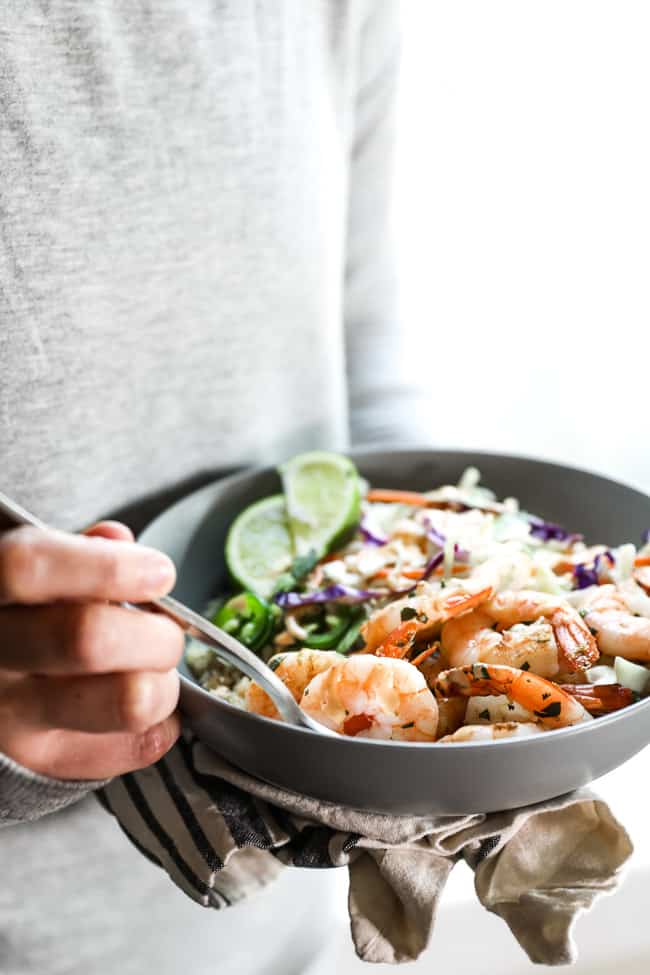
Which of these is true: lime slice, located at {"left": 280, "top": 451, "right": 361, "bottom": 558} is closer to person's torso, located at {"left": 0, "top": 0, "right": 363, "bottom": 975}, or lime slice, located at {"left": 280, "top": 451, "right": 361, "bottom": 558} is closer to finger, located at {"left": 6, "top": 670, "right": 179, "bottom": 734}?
person's torso, located at {"left": 0, "top": 0, "right": 363, "bottom": 975}

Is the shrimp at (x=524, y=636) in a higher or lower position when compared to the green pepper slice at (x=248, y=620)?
higher

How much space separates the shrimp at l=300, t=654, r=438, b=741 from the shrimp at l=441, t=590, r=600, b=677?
8cm

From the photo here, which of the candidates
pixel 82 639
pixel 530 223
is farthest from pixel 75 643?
pixel 530 223

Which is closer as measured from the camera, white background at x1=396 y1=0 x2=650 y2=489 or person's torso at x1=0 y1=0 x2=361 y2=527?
person's torso at x1=0 y1=0 x2=361 y2=527

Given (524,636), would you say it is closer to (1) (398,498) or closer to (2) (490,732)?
(2) (490,732)

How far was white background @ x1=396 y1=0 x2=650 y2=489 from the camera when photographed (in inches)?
62.9

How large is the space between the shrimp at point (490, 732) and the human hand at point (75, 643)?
0.75 feet

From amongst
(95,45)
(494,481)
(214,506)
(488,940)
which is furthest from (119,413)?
(488,940)

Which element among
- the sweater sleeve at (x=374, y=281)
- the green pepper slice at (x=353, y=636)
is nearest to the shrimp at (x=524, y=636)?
the green pepper slice at (x=353, y=636)

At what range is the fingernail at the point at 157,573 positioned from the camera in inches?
24.0

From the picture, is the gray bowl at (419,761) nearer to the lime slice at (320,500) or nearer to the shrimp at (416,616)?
the shrimp at (416,616)

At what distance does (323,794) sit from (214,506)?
1.57 ft

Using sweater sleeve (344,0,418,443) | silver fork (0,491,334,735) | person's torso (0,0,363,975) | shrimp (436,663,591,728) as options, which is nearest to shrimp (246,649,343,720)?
silver fork (0,491,334,735)

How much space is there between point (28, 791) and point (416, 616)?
0.36m
